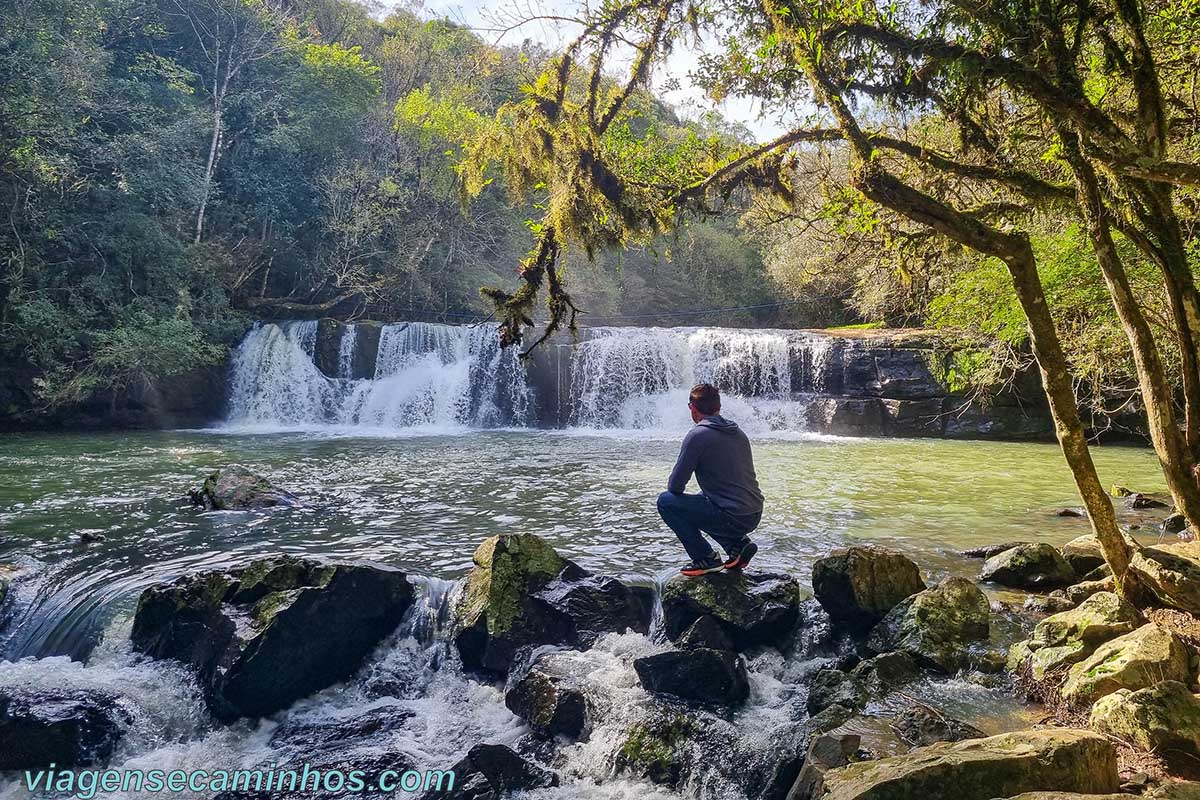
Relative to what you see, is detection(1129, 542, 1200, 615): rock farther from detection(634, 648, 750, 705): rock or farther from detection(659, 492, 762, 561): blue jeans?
detection(634, 648, 750, 705): rock

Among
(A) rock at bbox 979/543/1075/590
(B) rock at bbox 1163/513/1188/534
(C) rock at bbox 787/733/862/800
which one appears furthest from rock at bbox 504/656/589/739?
(B) rock at bbox 1163/513/1188/534

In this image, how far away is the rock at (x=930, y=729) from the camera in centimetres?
388

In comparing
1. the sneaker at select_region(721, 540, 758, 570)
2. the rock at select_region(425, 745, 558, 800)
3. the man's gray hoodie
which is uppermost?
the man's gray hoodie

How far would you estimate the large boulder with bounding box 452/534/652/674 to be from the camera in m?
5.56

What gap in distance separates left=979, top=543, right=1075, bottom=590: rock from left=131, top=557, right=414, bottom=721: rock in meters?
5.44

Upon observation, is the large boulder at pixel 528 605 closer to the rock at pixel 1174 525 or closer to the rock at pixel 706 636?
the rock at pixel 706 636

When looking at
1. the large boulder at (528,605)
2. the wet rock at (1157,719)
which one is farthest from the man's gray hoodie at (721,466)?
the wet rock at (1157,719)

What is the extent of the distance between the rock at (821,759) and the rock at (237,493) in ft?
26.6

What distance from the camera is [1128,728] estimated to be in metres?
3.58

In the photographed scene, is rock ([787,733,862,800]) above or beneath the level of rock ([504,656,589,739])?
above

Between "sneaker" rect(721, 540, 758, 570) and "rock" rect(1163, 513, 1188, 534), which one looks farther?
"rock" rect(1163, 513, 1188, 534)

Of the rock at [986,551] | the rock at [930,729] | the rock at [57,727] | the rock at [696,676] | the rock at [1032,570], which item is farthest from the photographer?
the rock at [986,551]

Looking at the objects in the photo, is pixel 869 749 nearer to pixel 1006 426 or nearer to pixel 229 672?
pixel 229 672

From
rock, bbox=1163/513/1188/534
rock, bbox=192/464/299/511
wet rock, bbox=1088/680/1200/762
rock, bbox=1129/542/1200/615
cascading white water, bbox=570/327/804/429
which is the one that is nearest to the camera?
wet rock, bbox=1088/680/1200/762
